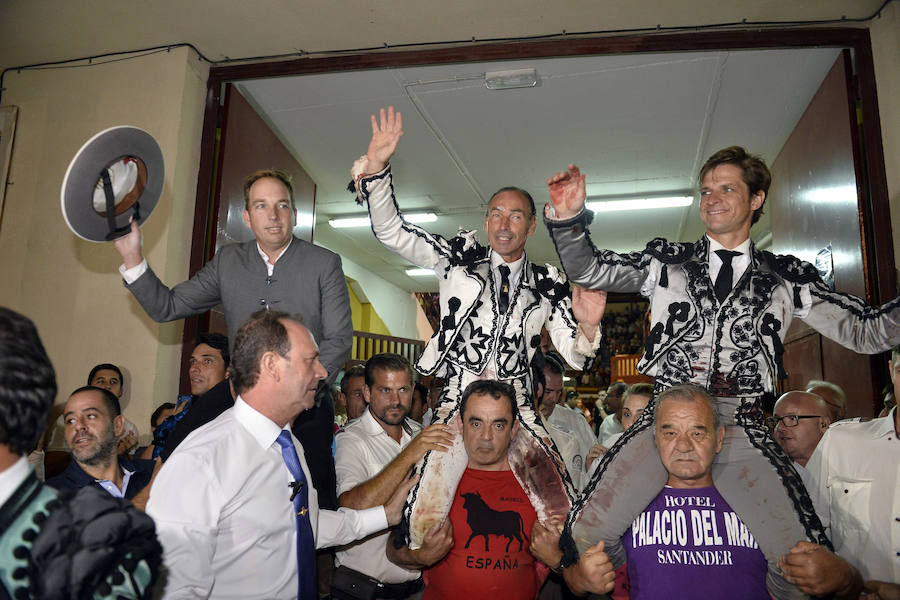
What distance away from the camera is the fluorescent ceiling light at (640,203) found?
9.17 metres

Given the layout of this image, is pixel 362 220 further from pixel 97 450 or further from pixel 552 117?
pixel 97 450

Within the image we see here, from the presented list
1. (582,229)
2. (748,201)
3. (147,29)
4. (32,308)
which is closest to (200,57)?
(147,29)

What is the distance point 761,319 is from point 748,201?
0.49 meters

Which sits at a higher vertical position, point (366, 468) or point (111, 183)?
point (111, 183)

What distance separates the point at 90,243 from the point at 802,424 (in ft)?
16.6

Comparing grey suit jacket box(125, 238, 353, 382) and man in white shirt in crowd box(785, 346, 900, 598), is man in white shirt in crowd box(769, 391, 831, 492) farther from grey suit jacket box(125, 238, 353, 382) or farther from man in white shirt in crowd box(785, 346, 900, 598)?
grey suit jacket box(125, 238, 353, 382)

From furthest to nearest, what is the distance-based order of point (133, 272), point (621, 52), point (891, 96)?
point (621, 52) → point (891, 96) → point (133, 272)

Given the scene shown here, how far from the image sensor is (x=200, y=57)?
5727 mm

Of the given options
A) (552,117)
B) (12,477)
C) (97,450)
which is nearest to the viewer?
(12,477)

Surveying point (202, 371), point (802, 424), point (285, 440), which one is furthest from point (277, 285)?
point (802, 424)

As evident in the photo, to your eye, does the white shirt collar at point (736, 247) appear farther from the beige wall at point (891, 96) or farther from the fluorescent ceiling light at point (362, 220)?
the fluorescent ceiling light at point (362, 220)

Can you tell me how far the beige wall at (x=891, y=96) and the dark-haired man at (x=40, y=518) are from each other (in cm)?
500

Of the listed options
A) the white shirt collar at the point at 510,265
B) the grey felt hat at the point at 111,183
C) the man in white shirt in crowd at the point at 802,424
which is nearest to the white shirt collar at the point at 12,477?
the grey felt hat at the point at 111,183

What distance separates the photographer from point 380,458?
4.20 m
